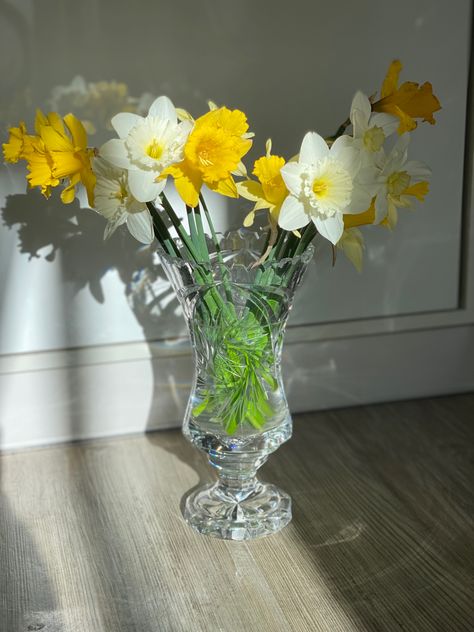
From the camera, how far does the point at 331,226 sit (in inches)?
31.2

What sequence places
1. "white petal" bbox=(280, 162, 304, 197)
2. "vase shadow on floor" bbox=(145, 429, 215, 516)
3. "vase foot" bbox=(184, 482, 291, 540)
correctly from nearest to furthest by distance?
1. "white petal" bbox=(280, 162, 304, 197)
2. "vase foot" bbox=(184, 482, 291, 540)
3. "vase shadow on floor" bbox=(145, 429, 215, 516)

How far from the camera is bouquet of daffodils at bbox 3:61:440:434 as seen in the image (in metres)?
0.77

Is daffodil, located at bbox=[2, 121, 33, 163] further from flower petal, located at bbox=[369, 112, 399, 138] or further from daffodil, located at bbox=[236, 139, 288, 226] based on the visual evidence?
flower petal, located at bbox=[369, 112, 399, 138]

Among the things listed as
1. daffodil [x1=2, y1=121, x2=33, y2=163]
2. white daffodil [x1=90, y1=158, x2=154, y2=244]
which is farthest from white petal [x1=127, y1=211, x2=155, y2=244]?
daffodil [x1=2, y1=121, x2=33, y2=163]

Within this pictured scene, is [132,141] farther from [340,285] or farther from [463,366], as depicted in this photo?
[463,366]

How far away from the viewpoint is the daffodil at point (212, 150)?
2.53ft

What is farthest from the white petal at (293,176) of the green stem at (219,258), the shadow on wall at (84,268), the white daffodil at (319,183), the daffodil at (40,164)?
the shadow on wall at (84,268)

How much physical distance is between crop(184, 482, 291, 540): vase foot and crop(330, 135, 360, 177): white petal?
1.16ft

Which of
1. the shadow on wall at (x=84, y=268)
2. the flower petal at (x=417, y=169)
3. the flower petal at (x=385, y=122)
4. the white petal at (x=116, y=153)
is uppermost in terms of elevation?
the flower petal at (x=385, y=122)

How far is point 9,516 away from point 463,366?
63cm

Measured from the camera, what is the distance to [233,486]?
922 millimetres

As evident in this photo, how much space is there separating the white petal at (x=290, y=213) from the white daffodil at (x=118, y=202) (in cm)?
13

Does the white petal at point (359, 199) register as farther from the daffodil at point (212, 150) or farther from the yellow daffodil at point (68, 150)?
the yellow daffodil at point (68, 150)

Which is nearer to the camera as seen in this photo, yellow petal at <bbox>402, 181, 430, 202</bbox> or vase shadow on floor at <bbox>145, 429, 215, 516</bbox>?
yellow petal at <bbox>402, 181, 430, 202</bbox>
